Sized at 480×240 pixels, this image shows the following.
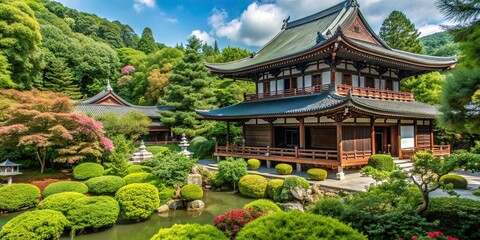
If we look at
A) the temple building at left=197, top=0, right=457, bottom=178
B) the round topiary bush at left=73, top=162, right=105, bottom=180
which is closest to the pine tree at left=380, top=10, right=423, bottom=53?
the temple building at left=197, top=0, right=457, bottom=178

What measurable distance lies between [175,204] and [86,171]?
613cm

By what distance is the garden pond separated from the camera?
914cm

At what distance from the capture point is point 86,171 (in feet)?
49.5

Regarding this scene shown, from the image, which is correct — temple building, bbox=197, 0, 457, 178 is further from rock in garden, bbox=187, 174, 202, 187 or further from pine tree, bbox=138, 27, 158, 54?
pine tree, bbox=138, 27, 158, 54

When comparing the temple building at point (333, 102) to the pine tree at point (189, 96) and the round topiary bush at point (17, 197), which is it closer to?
the pine tree at point (189, 96)

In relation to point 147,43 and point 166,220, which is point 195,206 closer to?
point 166,220

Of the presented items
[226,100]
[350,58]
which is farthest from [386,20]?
[350,58]

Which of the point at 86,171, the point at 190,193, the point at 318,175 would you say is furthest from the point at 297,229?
the point at 86,171

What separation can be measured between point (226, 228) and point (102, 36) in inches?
3099

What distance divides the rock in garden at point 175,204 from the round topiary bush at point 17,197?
5.35 meters

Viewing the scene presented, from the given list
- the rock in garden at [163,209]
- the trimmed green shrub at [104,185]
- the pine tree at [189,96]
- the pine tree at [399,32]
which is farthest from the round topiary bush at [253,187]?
the pine tree at [399,32]

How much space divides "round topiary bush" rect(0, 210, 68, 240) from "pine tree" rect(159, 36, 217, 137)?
18908 millimetres

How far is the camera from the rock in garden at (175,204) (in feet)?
40.0

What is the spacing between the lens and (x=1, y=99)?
1642 cm
